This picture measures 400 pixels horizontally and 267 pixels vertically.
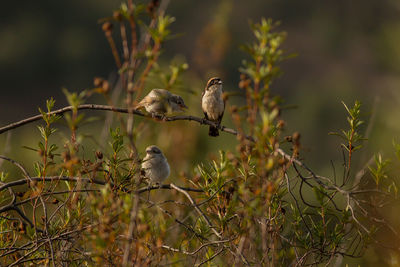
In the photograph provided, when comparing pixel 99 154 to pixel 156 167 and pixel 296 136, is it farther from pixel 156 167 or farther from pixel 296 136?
pixel 156 167

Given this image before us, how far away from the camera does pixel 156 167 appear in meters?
6.17

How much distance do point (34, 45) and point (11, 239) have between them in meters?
63.4

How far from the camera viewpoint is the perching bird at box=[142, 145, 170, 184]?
613 cm

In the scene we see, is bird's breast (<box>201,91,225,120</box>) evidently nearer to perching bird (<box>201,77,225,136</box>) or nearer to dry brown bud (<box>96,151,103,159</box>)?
perching bird (<box>201,77,225,136</box>)

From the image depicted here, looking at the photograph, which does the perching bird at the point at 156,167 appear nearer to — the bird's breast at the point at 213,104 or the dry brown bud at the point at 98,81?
the bird's breast at the point at 213,104

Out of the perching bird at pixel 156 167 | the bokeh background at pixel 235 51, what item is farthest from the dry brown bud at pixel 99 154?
the bokeh background at pixel 235 51

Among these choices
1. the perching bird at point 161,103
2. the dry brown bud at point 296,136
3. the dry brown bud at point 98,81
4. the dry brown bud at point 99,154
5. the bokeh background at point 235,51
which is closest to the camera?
the dry brown bud at point 98,81

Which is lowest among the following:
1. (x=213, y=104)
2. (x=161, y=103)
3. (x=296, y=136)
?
(x=213, y=104)

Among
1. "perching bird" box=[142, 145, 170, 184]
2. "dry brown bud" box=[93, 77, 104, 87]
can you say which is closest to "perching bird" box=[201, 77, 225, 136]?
"perching bird" box=[142, 145, 170, 184]

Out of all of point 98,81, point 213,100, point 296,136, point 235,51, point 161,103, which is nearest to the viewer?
point 98,81

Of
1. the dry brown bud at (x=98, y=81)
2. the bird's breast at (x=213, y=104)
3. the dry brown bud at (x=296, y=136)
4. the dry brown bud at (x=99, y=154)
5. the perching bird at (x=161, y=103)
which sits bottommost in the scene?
the bird's breast at (x=213, y=104)

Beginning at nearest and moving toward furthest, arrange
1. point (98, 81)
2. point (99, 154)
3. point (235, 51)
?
1. point (98, 81)
2. point (99, 154)
3. point (235, 51)

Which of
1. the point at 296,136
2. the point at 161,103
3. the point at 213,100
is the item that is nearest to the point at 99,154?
the point at 296,136

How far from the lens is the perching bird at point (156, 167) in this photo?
241 inches
